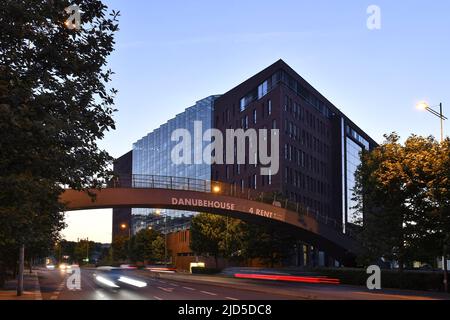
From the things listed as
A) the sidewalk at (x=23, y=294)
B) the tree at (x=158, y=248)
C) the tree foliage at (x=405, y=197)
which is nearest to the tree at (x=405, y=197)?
the tree foliage at (x=405, y=197)

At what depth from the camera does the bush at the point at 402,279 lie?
34875 mm

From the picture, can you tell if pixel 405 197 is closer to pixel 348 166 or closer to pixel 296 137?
pixel 296 137

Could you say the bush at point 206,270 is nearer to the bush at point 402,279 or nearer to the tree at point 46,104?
the bush at point 402,279

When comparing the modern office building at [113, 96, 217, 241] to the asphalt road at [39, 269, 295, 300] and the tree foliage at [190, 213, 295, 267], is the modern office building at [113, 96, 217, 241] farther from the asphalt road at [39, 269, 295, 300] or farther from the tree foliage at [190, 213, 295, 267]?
the asphalt road at [39, 269, 295, 300]

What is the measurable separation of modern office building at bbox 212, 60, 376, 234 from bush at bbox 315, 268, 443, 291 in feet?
104

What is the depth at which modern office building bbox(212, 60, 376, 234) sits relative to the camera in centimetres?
8394

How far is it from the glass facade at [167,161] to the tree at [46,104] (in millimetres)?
93125

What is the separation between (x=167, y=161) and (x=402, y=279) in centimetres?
10989

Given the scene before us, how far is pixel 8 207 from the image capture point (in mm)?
12000

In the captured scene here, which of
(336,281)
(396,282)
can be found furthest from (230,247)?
(396,282)

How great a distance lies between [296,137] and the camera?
88.1 meters

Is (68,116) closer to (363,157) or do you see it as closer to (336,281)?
(363,157)

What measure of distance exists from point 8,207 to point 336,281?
33.6 meters

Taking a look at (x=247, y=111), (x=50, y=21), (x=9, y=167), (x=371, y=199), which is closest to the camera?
(x=9, y=167)
